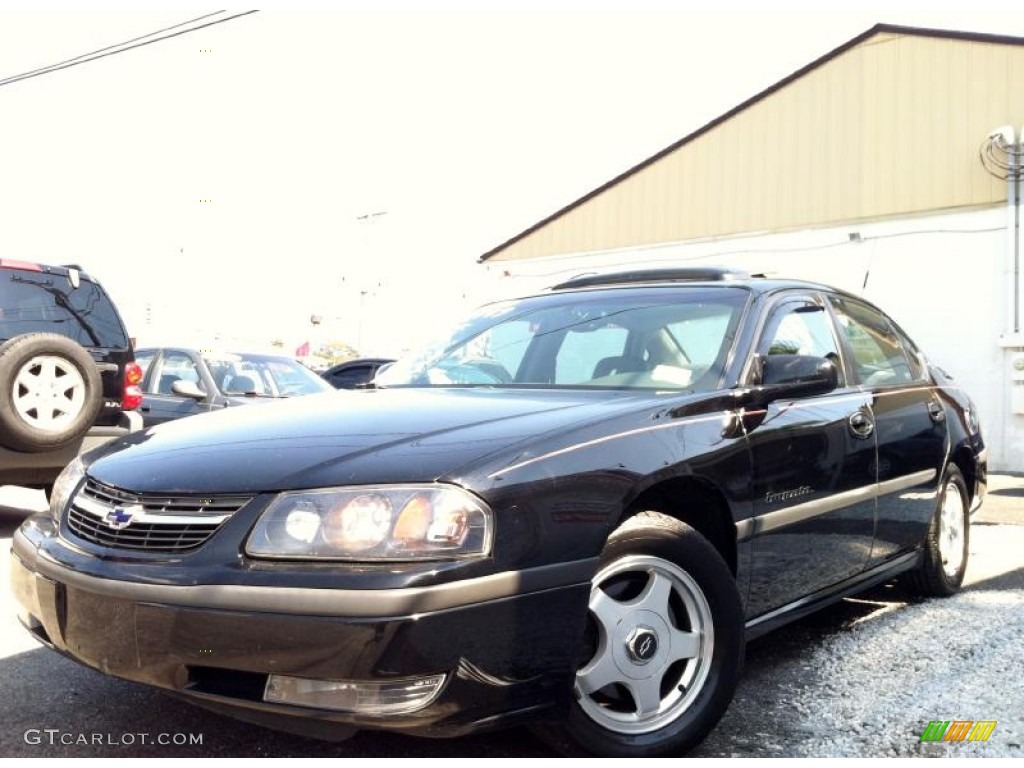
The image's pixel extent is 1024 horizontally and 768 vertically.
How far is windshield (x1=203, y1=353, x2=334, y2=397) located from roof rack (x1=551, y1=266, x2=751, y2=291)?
5.01 meters

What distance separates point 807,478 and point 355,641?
6.05 feet

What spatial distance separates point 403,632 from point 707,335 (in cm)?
176

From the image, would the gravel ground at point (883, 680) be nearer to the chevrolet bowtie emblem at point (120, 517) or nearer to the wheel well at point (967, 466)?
the wheel well at point (967, 466)

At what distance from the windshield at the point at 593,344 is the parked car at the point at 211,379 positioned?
16.6 ft

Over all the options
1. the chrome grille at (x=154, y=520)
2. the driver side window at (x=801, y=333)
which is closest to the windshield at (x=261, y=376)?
the driver side window at (x=801, y=333)

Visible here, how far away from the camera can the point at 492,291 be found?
1933 cm

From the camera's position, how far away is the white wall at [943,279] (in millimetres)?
12867

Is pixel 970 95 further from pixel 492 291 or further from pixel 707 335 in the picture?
pixel 707 335

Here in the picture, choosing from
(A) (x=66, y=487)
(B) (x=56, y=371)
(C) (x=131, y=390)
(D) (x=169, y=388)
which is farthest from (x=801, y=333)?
(D) (x=169, y=388)

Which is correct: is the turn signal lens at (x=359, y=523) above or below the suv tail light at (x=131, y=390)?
above

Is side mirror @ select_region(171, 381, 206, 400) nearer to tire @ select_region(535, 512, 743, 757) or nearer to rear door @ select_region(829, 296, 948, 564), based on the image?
rear door @ select_region(829, 296, 948, 564)

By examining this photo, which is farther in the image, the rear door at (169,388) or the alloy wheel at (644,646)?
the rear door at (169,388)

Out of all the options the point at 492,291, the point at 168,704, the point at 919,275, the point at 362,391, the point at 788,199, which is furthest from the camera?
the point at 492,291

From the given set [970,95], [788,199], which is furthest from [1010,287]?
[788,199]
